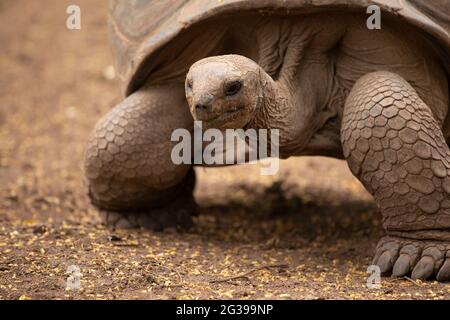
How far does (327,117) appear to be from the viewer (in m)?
4.25

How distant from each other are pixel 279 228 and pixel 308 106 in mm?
1172

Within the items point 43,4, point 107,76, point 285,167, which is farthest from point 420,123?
point 43,4

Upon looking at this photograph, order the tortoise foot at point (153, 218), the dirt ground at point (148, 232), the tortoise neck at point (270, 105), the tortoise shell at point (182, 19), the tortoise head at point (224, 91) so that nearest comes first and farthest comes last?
1. the tortoise head at point (224, 91)
2. the dirt ground at point (148, 232)
3. the tortoise neck at point (270, 105)
4. the tortoise shell at point (182, 19)
5. the tortoise foot at point (153, 218)

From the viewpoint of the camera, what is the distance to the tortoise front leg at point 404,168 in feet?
12.2

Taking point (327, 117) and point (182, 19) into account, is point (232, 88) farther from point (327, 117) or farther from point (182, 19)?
point (327, 117)

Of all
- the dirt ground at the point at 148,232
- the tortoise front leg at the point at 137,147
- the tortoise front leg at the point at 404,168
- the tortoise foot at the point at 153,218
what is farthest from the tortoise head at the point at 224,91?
the tortoise foot at the point at 153,218

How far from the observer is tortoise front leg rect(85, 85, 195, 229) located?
14.5 feet

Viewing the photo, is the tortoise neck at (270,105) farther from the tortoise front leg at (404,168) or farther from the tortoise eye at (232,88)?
the tortoise front leg at (404,168)

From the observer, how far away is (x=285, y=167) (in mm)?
6688

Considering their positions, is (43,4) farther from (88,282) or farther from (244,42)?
(88,282)

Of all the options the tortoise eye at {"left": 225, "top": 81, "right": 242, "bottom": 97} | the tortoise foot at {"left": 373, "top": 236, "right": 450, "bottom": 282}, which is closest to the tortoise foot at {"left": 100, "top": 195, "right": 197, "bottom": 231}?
the tortoise foot at {"left": 373, "top": 236, "right": 450, "bottom": 282}

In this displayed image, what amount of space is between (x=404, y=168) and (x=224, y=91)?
0.92 m

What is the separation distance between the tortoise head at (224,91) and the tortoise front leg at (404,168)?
548 millimetres

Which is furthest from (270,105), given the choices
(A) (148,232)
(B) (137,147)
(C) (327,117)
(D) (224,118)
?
(A) (148,232)
